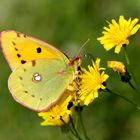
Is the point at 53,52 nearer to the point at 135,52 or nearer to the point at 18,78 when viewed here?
the point at 18,78

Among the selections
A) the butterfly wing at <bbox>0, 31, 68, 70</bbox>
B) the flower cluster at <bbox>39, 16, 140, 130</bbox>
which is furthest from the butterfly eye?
the flower cluster at <bbox>39, 16, 140, 130</bbox>

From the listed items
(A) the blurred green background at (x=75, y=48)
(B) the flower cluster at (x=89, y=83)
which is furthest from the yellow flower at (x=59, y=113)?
(A) the blurred green background at (x=75, y=48)

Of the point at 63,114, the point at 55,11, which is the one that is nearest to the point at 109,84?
the point at 55,11

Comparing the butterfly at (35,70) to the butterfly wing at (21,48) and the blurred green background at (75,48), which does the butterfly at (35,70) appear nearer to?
the butterfly wing at (21,48)

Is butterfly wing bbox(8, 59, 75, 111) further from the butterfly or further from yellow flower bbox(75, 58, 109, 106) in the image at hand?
yellow flower bbox(75, 58, 109, 106)

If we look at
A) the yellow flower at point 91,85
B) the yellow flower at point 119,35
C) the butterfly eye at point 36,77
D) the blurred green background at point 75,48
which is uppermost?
the yellow flower at point 119,35

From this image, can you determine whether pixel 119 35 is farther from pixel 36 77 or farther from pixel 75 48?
pixel 75 48
